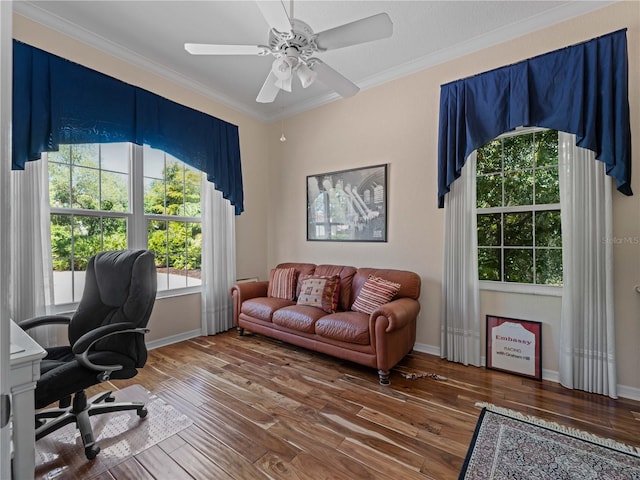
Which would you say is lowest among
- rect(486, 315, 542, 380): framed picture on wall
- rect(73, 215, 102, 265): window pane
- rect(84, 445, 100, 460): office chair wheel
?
rect(84, 445, 100, 460): office chair wheel

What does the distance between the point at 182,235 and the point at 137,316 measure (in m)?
1.93

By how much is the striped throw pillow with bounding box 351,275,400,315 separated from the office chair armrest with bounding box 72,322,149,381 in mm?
1956

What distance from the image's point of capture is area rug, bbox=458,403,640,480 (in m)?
1.54

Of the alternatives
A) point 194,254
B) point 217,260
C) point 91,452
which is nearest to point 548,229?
point 217,260

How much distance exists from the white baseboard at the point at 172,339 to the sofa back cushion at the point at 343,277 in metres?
1.72

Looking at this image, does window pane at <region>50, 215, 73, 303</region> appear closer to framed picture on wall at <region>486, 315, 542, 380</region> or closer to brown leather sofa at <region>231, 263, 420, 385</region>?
brown leather sofa at <region>231, 263, 420, 385</region>

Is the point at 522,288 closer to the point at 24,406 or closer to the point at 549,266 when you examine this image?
the point at 549,266

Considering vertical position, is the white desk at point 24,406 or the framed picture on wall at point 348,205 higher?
the framed picture on wall at point 348,205

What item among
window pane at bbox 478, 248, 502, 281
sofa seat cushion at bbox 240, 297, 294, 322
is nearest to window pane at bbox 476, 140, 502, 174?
window pane at bbox 478, 248, 502, 281

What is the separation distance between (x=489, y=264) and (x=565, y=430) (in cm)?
141

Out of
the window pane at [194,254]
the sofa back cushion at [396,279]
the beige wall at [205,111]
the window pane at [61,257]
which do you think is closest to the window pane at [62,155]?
the window pane at [61,257]

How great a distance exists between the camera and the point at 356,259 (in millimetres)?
3682

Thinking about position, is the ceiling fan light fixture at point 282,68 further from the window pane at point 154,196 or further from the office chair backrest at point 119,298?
the window pane at point 154,196

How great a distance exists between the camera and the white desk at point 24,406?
3.66 ft
